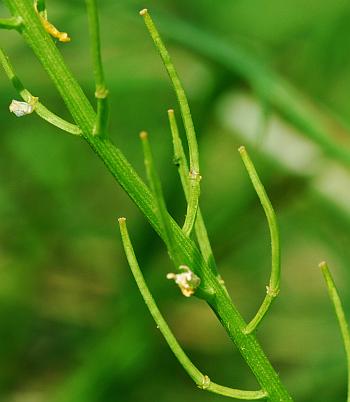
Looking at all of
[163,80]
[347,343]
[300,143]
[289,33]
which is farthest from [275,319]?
[347,343]

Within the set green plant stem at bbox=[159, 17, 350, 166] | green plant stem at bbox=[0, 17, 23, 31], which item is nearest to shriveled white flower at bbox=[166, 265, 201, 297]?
green plant stem at bbox=[0, 17, 23, 31]

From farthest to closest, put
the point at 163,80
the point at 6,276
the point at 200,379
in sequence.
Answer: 1. the point at 163,80
2. the point at 6,276
3. the point at 200,379

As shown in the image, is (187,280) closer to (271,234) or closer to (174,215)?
(271,234)

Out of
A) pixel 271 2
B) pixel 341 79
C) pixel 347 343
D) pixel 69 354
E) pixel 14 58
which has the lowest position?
pixel 69 354

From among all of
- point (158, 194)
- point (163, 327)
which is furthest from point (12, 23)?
point (163, 327)

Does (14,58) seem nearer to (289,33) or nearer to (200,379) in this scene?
(289,33)

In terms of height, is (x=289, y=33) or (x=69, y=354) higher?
(x=289, y=33)

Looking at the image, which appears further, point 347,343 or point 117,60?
point 117,60
